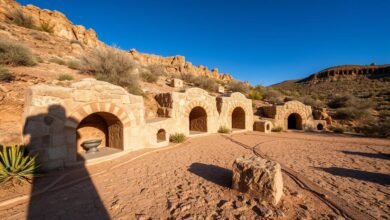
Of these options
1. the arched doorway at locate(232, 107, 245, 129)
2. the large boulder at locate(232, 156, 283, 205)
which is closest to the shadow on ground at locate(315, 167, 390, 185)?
the large boulder at locate(232, 156, 283, 205)

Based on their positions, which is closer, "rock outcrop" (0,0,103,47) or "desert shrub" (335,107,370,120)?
"desert shrub" (335,107,370,120)

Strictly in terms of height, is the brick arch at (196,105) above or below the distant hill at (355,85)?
below

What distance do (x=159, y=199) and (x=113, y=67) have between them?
356 inches

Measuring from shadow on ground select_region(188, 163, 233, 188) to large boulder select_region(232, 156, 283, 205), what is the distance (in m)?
0.45

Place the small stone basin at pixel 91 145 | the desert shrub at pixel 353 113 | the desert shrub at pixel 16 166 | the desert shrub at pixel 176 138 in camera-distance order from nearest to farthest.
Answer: the desert shrub at pixel 16 166, the small stone basin at pixel 91 145, the desert shrub at pixel 176 138, the desert shrub at pixel 353 113

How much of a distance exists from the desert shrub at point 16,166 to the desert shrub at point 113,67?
604cm

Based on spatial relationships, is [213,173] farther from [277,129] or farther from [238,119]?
[277,129]

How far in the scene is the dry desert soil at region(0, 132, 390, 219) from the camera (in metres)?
2.64

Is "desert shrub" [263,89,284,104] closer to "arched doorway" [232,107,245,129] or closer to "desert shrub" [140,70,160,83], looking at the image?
"arched doorway" [232,107,245,129]

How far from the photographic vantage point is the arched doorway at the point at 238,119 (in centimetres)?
1181

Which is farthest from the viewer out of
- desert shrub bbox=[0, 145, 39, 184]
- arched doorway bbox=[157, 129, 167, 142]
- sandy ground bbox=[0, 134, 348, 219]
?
arched doorway bbox=[157, 129, 167, 142]

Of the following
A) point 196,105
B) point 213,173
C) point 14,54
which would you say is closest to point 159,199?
point 213,173

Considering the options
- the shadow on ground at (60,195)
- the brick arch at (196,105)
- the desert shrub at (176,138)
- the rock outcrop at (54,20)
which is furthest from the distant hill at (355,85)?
the rock outcrop at (54,20)

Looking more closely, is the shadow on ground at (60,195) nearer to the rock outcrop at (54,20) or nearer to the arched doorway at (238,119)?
the arched doorway at (238,119)
